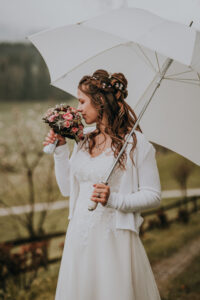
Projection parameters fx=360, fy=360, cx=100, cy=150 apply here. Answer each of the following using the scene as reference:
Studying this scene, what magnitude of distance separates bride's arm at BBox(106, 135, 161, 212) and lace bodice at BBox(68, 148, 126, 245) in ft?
0.43

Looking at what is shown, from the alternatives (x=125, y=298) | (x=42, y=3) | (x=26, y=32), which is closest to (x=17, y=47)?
(x=26, y=32)

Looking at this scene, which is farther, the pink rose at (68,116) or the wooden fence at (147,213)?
the wooden fence at (147,213)

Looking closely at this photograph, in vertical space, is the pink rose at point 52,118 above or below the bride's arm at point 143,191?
above

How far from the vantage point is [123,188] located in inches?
81.3

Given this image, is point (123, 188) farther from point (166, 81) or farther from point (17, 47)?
point (17, 47)

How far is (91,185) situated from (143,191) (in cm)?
32

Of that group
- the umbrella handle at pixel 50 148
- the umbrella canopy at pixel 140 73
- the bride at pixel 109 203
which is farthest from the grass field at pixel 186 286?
the umbrella handle at pixel 50 148

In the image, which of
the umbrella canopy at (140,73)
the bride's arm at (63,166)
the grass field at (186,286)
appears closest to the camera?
the bride's arm at (63,166)

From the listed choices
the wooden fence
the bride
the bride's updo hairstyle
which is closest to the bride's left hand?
the bride

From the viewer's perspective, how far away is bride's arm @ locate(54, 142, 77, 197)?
2181 mm

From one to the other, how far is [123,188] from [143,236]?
3.64 metres

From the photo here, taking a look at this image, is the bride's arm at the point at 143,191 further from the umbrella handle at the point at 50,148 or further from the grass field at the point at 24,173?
the grass field at the point at 24,173

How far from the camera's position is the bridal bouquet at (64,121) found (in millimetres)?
2014

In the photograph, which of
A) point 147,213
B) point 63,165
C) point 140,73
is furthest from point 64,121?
point 147,213
